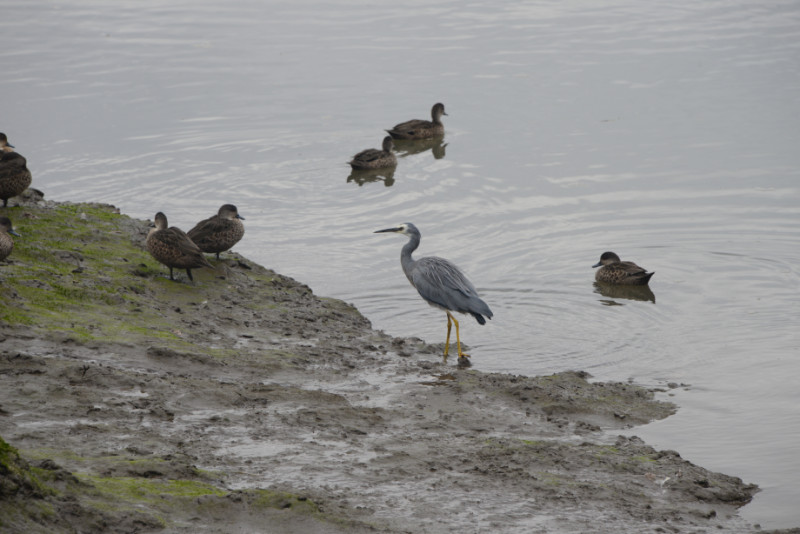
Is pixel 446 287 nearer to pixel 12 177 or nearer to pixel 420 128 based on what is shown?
pixel 12 177

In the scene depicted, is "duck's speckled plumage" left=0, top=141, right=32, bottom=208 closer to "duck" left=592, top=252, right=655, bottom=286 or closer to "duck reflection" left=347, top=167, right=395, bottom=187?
"duck reflection" left=347, top=167, right=395, bottom=187

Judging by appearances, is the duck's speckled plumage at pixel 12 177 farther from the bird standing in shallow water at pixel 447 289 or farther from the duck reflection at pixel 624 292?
the duck reflection at pixel 624 292

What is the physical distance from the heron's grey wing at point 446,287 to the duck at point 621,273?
339cm

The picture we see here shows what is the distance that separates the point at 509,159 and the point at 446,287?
27.9 ft

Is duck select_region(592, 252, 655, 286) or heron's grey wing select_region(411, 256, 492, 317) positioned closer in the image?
heron's grey wing select_region(411, 256, 492, 317)

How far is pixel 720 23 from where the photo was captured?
92.7 ft

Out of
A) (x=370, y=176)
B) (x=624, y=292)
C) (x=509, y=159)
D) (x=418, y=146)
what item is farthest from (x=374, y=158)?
(x=624, y=292)

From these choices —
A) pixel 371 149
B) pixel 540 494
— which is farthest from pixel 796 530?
pixel 371 149

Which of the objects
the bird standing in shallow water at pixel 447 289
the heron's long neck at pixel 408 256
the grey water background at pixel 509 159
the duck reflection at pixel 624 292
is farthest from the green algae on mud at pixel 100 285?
the duck reflection at pixel 624 292

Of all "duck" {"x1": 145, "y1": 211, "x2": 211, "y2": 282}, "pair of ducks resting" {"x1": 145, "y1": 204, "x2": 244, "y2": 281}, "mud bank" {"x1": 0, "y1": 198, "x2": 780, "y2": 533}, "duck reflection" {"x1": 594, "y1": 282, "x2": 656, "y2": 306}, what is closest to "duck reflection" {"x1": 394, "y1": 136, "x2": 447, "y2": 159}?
"duck reflection" {"x1": 594, "y1": 282, "x2": 656, "y2": 306}

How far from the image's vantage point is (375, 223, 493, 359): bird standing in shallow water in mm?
10781

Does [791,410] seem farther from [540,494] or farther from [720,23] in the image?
[720,23]

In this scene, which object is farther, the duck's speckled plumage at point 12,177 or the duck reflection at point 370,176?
the duck reflection at point 370,176

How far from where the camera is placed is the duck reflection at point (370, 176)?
18.6m
